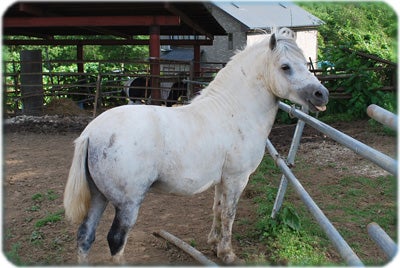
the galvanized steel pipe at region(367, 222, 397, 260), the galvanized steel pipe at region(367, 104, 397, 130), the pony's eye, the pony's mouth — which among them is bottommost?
the galvanized steel pipe at region(367, 222, 397, 260)

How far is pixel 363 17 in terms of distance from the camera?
29953mm

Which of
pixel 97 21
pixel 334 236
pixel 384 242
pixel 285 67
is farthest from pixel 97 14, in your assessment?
pixel 384 242

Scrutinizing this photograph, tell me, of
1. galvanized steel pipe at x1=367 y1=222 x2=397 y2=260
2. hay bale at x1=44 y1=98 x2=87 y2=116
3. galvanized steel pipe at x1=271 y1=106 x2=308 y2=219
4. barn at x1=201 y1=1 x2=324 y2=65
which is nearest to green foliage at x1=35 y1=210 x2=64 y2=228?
galvanized steel pipe at x1=271 y1=106 x2=308 y2=219

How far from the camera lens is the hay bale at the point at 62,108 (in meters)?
10.8

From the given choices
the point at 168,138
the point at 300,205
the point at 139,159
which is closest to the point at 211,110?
the point at 168,138

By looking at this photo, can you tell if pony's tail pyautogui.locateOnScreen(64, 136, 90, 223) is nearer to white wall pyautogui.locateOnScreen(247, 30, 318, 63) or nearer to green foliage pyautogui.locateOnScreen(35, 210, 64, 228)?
green foliage pyautogui.locateOnScreen(35, 210, 64, 228)

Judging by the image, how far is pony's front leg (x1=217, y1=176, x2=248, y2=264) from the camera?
3078 millimetres

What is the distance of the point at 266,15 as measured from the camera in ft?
93.1

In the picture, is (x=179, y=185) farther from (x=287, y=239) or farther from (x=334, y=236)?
(x=287, y=239)

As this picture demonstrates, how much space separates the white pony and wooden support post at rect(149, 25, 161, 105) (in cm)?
648

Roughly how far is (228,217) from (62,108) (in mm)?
8987

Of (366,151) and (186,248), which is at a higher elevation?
(366,151)

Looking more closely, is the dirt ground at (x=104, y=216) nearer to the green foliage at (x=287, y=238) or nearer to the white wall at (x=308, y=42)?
the green foliage at (x=287, y=238)

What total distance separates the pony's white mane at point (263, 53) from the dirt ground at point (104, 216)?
1405mm
